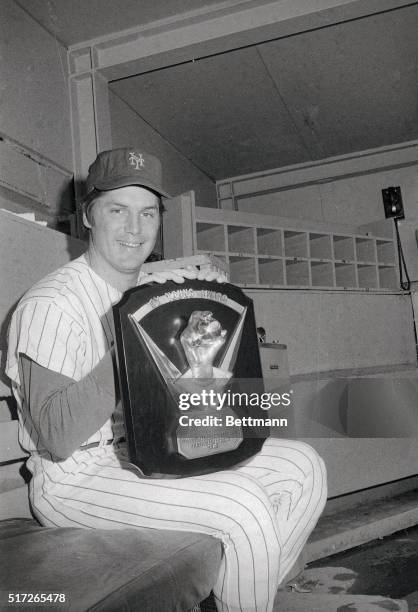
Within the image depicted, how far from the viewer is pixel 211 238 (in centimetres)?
266

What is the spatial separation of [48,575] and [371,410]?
2115mm

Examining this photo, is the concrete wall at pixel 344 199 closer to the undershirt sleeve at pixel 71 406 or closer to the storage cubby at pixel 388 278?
the storage cubby at pixel 388 278

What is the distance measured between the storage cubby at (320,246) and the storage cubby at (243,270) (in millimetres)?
506

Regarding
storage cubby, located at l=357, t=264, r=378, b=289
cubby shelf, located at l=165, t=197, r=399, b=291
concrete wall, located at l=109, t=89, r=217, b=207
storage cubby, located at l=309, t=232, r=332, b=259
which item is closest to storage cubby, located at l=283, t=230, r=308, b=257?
cubby shelf, located at l=165, t=197, r=399, b=291

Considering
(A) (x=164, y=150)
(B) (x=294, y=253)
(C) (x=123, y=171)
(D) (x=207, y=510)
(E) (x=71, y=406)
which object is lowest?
(D) (x=207, y=510)

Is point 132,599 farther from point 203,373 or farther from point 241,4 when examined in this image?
point 241,4

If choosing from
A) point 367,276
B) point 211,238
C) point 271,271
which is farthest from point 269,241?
point 367,276

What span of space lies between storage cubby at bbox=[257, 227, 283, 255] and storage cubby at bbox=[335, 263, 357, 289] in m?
0.47

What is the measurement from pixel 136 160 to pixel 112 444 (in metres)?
0.53

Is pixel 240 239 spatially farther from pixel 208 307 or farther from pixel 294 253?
pixel 208 307

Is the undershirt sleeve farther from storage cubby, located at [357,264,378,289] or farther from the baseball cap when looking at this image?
storage cubby, located at [357,264,378,289]

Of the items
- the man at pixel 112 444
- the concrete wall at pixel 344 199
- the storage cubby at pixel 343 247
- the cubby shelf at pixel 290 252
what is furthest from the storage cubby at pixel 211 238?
the man at pixel 112 444

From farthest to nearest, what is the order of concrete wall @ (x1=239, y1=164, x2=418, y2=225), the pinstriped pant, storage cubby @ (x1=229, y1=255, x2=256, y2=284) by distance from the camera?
concrete wall @ (x1=239, y1=164, x2=418, y2=225) < storage cubby @ (x1=229, y1=255, x2=256, y2=284) < the pinstriped pant

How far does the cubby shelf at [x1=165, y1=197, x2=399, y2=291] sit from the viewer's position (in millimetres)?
2621
